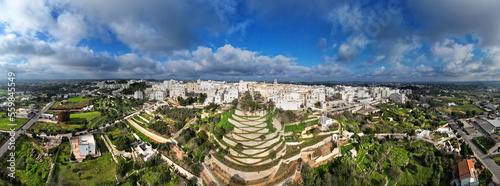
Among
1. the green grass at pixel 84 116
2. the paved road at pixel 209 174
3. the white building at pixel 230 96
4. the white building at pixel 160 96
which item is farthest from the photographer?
the white building at pixel 160 96

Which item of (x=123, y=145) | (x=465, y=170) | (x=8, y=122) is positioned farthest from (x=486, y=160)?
(x=8, y=122)

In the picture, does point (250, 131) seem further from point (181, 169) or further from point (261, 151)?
point (181, 169)

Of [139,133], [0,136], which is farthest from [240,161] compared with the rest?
[0,136]

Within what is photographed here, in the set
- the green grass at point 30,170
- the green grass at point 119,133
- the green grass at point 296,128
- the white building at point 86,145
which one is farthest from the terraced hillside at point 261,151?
the green grass at point 30,170

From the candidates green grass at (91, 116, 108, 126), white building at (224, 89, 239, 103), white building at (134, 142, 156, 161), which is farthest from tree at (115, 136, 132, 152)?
white building at (224, 89, 239, 103)

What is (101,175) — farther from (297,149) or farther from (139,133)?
(297,149)

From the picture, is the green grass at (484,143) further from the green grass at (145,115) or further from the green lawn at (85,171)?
the green grass at (145,115)

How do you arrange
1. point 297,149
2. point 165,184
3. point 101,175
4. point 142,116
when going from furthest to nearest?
point 142,116 < point 297,149 < point 101,175 < point 165,184
